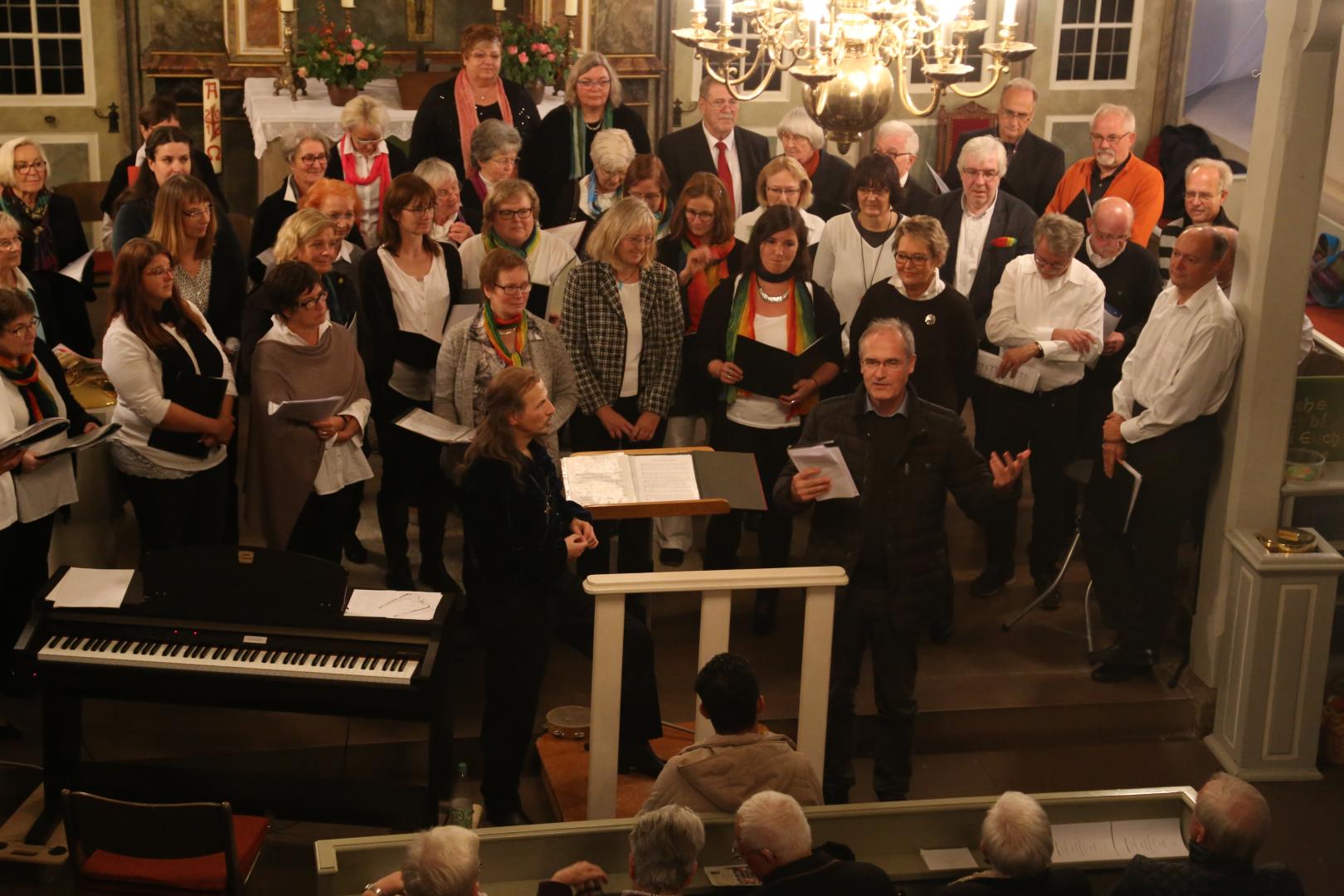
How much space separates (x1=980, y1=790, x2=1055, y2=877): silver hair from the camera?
3777 mm

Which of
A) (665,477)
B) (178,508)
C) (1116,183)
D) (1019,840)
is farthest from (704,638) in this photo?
(1116,183)

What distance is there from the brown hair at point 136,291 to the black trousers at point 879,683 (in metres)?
2.57

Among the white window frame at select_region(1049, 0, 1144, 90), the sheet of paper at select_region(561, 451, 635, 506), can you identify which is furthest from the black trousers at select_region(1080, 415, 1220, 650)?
the white window frame at select_region(1049, 0, 1144, 90)

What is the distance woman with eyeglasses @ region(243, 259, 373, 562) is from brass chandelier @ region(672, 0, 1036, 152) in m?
1.75

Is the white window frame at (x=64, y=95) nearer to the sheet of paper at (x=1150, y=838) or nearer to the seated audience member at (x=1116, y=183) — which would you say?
the seated audience member at (x=1116, y=183)

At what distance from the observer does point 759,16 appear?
4.86 metres

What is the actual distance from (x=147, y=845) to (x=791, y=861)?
1.65m

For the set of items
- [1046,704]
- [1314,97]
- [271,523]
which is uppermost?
[1314,97]

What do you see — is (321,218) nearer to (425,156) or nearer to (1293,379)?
(425,156)

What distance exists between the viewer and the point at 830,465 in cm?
505

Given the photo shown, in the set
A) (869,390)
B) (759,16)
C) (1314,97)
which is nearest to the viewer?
(759,16)

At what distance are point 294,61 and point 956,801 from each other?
8133mm

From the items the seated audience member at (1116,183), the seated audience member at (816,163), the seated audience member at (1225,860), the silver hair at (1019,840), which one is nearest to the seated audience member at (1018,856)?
the silver hair at (1019,840)

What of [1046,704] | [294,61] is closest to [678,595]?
[1046,704]
